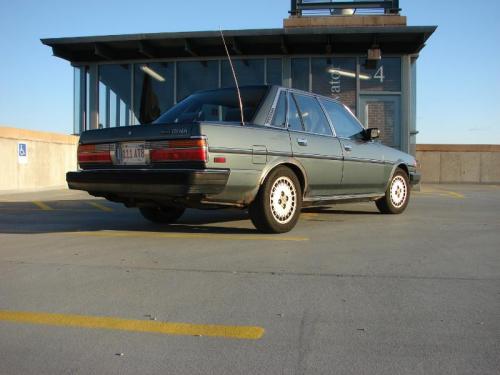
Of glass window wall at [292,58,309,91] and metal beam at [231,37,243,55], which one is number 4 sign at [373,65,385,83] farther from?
metal beam at [231,37,243,55]

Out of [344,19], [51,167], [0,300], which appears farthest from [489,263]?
[51,167]

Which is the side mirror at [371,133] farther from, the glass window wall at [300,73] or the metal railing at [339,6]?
the metal railing at [339,6]

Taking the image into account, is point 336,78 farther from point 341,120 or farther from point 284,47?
point 341,120

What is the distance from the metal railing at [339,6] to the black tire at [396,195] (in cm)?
768

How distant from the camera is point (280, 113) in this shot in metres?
6.17

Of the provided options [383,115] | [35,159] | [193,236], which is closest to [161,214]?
[193,236]

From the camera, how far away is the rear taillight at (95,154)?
5.82m

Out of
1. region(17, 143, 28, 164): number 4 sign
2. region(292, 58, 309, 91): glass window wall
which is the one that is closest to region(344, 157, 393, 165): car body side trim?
region(292, 58, 309, 91): glass window wall

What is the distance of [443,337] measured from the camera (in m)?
2.81

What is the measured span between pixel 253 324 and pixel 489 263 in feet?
8.18

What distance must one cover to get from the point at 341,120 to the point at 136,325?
4.96 meters

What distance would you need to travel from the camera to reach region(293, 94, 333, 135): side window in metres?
6.58

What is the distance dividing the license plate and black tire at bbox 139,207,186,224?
154 centimetres

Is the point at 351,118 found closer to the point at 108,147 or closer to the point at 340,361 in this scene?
the point at 108,147
